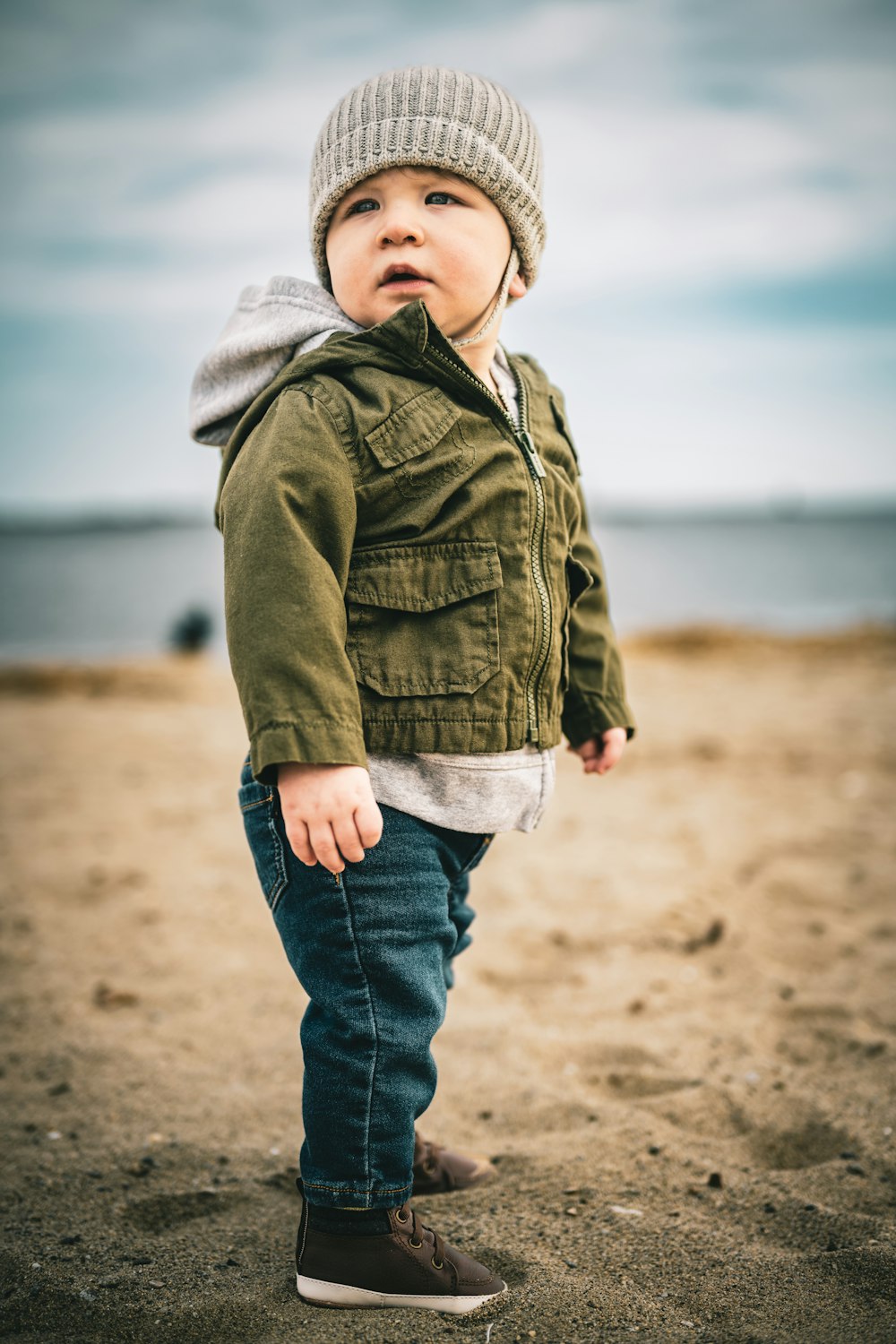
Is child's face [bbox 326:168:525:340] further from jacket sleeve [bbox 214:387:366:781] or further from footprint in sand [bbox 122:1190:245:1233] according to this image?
footprint in sand [bbox 122:1190:245:1233]

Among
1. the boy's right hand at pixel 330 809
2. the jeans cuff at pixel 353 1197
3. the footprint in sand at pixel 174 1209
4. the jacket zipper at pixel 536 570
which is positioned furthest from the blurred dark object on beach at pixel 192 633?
the boy's right hand at pixel 330 809

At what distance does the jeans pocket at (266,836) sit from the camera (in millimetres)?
1755

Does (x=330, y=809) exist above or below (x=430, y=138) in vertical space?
below

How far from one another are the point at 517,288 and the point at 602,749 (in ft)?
3.27

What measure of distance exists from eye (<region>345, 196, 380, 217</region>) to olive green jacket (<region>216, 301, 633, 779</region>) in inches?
11.3

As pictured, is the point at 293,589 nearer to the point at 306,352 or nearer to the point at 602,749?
the point at 306,352

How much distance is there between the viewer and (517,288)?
6.87 feet

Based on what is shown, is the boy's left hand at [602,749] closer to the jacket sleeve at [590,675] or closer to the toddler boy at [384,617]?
the jacket sleeve at [590,675]

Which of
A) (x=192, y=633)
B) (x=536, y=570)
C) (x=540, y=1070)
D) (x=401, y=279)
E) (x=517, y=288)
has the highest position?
(x=192, y=633)

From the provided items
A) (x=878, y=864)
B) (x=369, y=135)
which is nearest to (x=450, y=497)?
(x=369, y=135)

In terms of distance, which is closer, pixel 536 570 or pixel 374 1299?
pixel 374 1299

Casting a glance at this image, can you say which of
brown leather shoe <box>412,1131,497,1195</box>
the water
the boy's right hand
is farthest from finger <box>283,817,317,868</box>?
the water

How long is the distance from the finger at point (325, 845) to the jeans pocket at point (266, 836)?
20 centimetres

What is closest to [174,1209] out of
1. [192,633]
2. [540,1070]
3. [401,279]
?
[540,1070]
